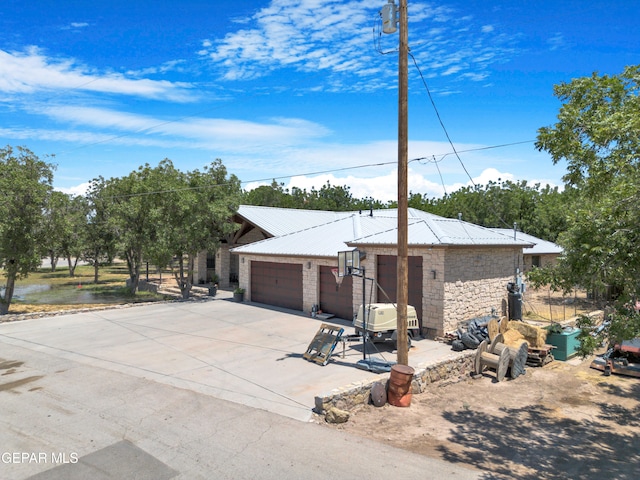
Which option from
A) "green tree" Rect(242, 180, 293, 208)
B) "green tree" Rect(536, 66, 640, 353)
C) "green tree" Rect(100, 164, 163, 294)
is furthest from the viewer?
"green tree" Rect(242, 180, 293, 208)

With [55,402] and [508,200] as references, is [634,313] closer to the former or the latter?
[55,402]

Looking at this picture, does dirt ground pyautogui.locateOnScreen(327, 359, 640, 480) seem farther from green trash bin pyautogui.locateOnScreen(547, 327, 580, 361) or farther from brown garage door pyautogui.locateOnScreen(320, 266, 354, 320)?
brown garage door pyautogui.locateOnScreen(320, 266, 354, 320)

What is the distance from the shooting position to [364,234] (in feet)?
69.4

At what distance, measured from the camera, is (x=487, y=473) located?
665 cm

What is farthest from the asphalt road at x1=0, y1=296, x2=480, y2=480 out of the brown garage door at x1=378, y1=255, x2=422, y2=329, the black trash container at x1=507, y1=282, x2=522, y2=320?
the black trash container at x1=507, y1=282, x2=522, y2=320

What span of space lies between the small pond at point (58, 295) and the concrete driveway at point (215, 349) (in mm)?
7851

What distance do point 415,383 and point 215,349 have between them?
6.61 meters

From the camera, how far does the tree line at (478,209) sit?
5.94 meters

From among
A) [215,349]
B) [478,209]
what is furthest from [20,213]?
[478,209]

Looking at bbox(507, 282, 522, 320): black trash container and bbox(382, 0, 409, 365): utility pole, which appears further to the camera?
bbox(507, 282, 522, 320): black trash container

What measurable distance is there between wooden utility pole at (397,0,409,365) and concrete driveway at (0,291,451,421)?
1613 mm

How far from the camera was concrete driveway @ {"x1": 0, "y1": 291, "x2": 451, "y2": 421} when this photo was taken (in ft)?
33.4

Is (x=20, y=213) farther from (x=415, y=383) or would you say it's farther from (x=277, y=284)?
(x=415, y=383)

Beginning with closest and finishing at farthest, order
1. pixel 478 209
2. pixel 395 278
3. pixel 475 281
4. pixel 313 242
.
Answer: pixel 475 281 → pixel 395 278 → pixel 313 242 → pixel 478 209
